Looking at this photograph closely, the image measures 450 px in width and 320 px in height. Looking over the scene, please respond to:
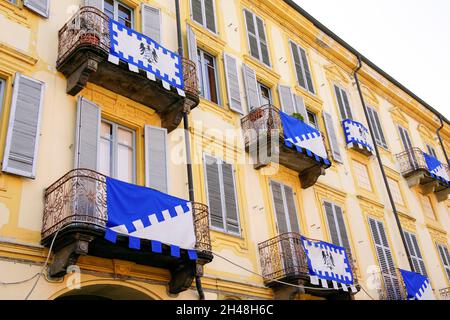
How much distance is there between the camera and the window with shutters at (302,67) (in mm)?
17516

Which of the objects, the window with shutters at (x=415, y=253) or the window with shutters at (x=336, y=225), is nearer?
the window with shutters at (x=336, y=225)

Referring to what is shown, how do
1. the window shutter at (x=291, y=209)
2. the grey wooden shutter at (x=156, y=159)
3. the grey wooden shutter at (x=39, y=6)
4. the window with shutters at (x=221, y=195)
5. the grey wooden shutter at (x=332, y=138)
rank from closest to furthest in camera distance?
the grey wooden shutter at (x=39, y=6) → the grey wooden shutter at (x=156, y=159) → the window with shutters at (x=221, y=195) → the window shutter at (x=291, y=209) → the grey wooden shutter at (x=332, y=138)

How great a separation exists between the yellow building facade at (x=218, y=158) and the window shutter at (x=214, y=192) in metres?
0.03

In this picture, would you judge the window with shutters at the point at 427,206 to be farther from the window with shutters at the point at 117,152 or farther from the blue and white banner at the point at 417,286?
the window with shutters at the point at 117,152

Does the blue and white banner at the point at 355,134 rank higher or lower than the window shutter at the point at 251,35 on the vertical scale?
lower

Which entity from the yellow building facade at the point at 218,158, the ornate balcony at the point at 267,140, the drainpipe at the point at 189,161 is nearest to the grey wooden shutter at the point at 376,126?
the yellow building facade at the point at 218,158

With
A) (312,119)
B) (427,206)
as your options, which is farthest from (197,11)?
(427,206)

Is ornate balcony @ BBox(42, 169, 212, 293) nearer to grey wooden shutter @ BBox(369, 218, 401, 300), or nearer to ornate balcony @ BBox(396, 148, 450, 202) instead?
grey wooden shutter @ BBox(369, 218, 401, 300)

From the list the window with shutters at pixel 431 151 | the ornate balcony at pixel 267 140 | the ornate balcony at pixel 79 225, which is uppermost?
the window with shutters at pixel 431 151

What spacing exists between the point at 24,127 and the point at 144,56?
307 centimetres

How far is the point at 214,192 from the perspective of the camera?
11.8 metres

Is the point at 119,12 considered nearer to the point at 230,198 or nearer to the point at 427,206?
the point at 230,198
